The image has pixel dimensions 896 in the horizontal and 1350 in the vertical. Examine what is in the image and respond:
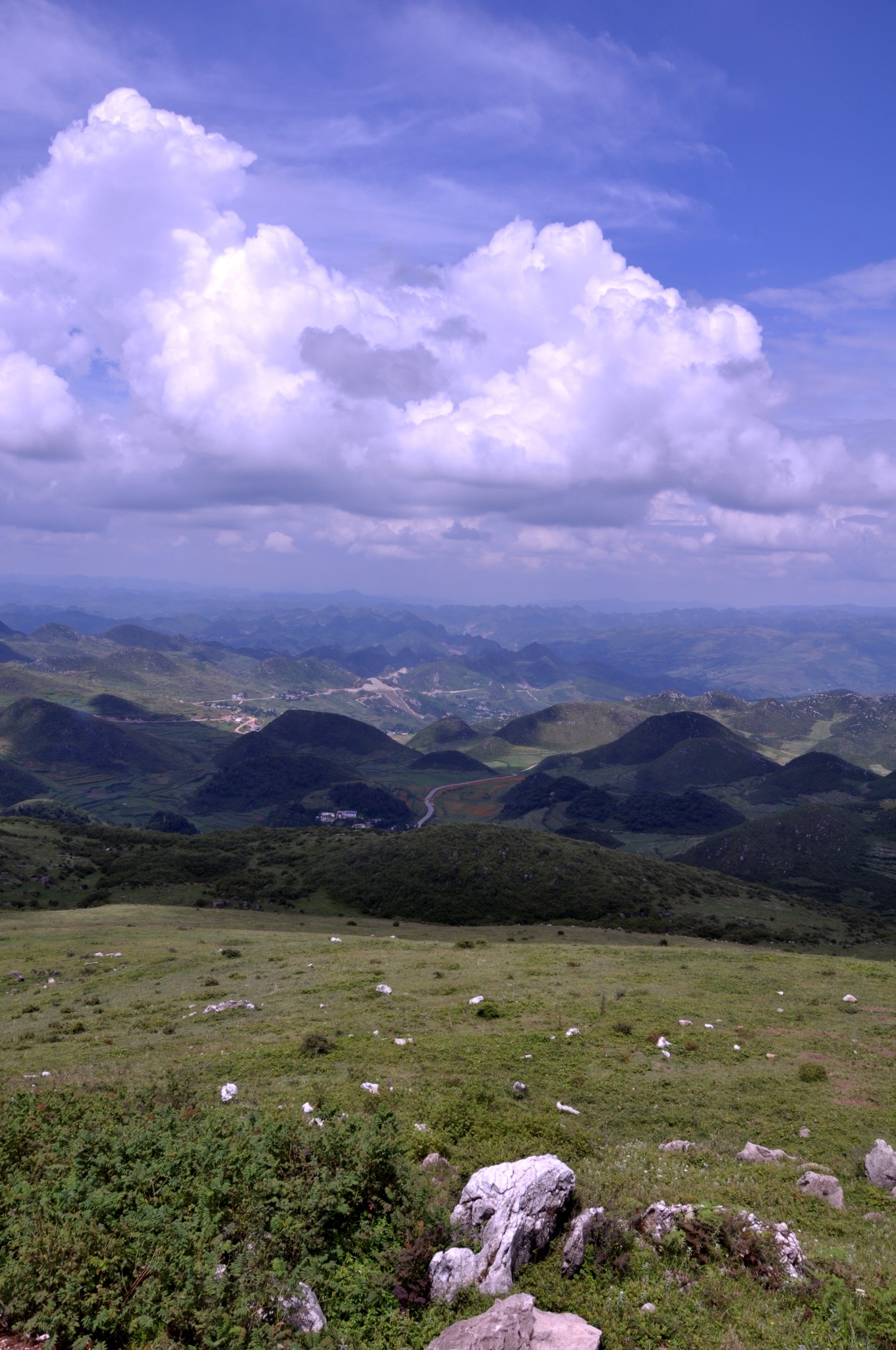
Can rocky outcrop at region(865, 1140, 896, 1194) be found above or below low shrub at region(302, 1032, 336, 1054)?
above

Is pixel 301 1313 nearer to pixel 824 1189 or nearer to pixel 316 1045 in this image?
pixel 824 1189

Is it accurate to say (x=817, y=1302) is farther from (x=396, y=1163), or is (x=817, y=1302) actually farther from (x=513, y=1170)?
(x=396, y=1163)

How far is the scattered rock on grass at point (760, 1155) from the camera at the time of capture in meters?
18.9

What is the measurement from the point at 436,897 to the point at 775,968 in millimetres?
73385

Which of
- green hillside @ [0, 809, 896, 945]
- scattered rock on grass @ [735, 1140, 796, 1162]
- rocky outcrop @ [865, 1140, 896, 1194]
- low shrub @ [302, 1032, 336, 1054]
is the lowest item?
green hillside @ [0, 809, 896, 945]

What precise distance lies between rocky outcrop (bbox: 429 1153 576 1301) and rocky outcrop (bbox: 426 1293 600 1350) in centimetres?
144

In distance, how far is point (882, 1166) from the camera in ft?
59.5

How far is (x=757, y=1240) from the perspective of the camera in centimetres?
1380

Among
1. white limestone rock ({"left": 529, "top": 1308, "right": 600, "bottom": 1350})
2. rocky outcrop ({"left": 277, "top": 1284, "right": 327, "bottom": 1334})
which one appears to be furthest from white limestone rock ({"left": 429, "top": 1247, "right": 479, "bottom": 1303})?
rocky outcrop ({"left": 277, "top": 1284, "right": 327, "bottom": 1334})

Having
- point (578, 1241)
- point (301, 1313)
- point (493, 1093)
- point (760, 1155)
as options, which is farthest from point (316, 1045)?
point (760, 1155)

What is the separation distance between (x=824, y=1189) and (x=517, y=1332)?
10.7m

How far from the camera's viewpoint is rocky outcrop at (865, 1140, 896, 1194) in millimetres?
17766

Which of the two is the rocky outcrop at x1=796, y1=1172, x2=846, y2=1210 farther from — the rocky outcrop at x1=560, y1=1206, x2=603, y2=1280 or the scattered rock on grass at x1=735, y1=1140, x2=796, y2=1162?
the rocky outcrop at x1=560, y1=1206, x2=603, y2=1280

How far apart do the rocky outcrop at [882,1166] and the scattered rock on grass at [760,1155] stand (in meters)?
1.98
